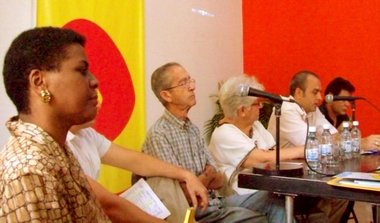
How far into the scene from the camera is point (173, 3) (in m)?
3.62

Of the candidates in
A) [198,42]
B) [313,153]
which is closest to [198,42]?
[198,42]

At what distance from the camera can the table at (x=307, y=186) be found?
1643 millimetres

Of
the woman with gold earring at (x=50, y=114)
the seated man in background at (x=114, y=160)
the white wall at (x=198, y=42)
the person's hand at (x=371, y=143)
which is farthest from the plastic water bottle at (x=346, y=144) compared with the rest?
the woman with gold earring at (x=50, y=114)

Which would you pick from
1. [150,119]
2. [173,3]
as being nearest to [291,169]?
[150,119]

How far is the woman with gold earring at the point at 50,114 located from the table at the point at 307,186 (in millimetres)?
922

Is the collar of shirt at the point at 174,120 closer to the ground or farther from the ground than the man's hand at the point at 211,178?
farther from the ground

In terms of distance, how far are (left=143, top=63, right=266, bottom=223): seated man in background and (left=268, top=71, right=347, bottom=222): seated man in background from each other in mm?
775

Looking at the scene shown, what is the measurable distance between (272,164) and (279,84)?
264 centimetres

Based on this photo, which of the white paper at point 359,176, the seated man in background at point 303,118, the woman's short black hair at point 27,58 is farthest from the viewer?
the seated man in background at point 303,118

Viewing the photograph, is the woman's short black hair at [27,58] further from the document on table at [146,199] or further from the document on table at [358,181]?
the document on table at [358,181]

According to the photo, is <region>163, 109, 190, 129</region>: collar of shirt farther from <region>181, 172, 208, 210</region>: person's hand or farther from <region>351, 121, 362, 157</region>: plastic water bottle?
<region>351, 121, 362, 157</region>: plastic water bottle

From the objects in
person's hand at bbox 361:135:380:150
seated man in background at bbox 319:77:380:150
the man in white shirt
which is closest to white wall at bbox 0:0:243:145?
the man in white shirt

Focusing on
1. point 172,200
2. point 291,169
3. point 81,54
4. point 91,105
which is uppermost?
point 81,54

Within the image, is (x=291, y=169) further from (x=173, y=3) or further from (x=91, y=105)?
(x=173, y=3)
